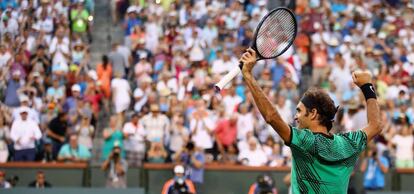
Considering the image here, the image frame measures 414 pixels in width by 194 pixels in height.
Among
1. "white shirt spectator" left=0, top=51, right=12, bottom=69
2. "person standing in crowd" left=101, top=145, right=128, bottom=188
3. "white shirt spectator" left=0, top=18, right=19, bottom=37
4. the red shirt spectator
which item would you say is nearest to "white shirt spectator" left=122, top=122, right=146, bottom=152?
"person standing in crowd" left=101, top=145, right=128, bottom=188

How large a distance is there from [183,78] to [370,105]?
1211 centimetres

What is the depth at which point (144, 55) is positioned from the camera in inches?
726

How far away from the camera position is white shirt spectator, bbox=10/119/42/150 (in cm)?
1605

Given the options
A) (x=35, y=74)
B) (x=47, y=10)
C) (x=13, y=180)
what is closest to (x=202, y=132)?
(x=13, y=180)

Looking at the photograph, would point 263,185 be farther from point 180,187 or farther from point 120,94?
point 120,94

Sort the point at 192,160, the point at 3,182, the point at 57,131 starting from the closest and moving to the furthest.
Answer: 1. the point at 192,160
2. the point at 3,182
3. the point at 57,131

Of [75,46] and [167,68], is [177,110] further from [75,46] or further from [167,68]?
[75,46]

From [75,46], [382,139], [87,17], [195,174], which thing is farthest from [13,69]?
[382,139]

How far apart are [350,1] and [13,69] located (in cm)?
760

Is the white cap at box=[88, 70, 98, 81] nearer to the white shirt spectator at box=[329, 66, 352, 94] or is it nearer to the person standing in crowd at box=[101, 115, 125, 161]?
the person standing in crowd at box=[101, 115, 125, 161]

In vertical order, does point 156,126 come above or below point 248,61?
below

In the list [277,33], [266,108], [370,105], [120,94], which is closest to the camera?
[266,108]

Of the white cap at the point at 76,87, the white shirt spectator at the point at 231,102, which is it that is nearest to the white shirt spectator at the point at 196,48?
the white shirt spectator at the point at 231,102

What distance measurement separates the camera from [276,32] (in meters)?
6.05
